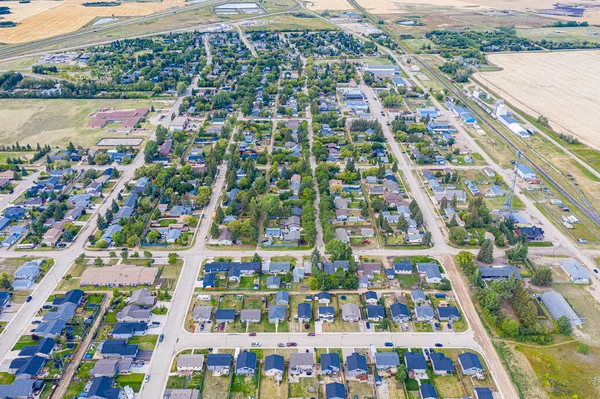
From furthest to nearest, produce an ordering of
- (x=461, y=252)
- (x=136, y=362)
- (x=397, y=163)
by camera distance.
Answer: (x=397, y=163) < (x=461, y=252) < (x=136, y=362)

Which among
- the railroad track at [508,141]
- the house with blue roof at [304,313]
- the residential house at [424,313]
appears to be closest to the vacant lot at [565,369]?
the residential house at [424,313]

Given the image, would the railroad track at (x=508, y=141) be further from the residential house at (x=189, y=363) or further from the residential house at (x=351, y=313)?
the residential house at (x=189, y=363)

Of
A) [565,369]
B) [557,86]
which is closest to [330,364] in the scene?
[565,369]

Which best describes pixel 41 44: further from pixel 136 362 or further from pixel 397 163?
pixel 136 362

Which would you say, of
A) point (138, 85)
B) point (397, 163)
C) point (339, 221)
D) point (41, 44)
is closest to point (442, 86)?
point (397, 163)

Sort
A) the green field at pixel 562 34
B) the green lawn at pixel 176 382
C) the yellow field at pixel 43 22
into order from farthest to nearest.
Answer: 1. the yellow field at pixel 43 22
2. the green field at pixel 562 34
3. the green lawn at pixel 176 382

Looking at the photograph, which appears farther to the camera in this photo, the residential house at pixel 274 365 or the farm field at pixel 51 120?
the farm field at pixel 51 120
